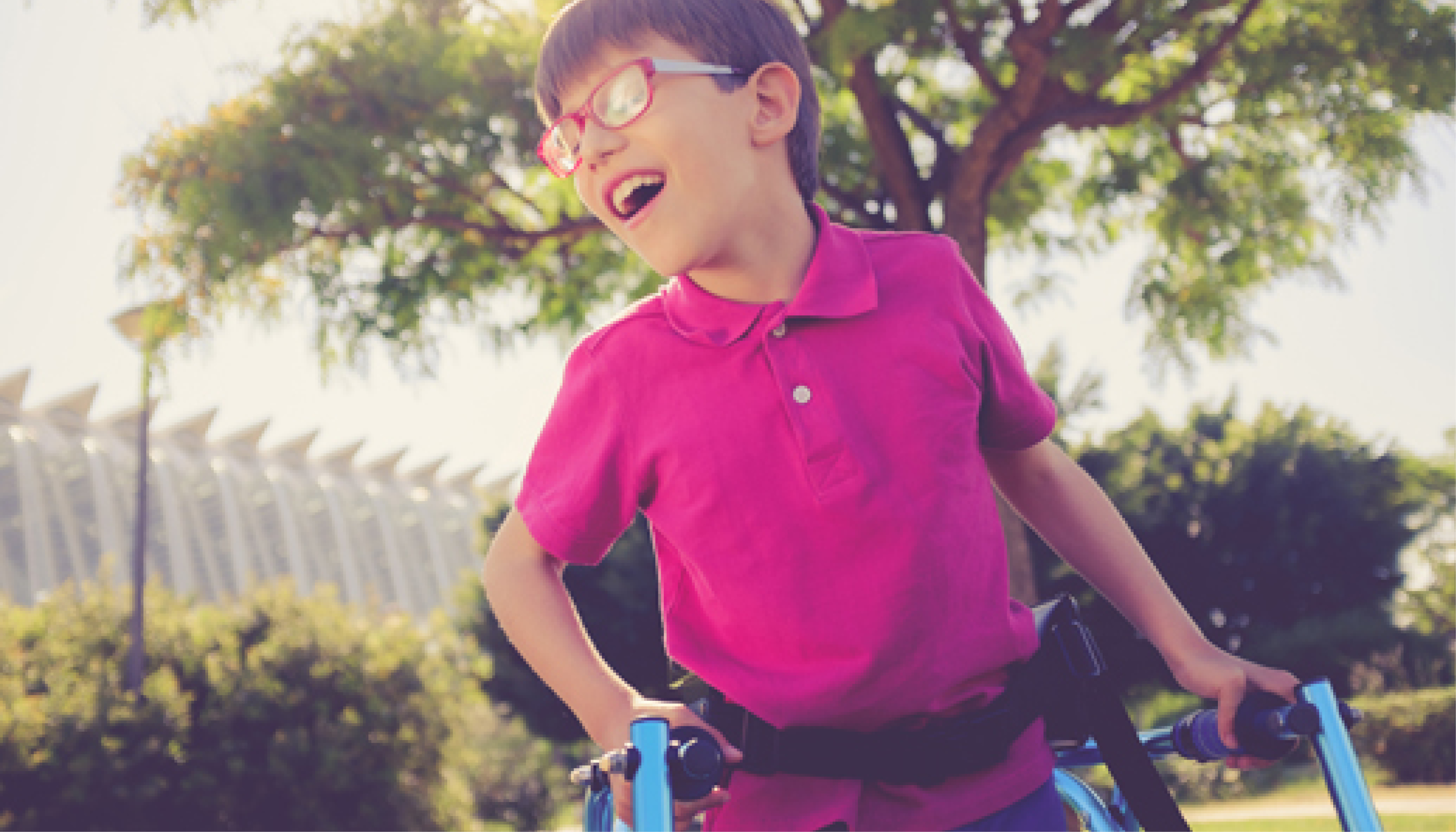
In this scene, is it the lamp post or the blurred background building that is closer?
the lamp post

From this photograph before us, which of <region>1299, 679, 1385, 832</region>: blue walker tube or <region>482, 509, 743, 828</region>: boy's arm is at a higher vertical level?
<region>482, 509, 743, 828</region>: boy's arm

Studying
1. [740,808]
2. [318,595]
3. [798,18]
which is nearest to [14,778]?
[318,595]

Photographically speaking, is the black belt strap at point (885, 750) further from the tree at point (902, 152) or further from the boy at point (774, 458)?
the tree at point (902, 152)

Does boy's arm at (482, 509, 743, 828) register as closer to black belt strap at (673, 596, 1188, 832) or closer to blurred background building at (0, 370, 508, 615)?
black belt strap at (673, 596, 1188, 832)

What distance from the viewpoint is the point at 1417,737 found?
11.2m

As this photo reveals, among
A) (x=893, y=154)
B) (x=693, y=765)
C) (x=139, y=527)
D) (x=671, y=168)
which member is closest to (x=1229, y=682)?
(x=693, y=765)

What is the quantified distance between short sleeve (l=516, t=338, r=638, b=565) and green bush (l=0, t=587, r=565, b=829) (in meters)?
11.1

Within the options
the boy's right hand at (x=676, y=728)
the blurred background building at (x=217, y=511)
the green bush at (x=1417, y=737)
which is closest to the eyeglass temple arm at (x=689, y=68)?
the boy's right hand at (x=676, y=728)

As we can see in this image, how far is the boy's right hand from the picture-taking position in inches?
50.9

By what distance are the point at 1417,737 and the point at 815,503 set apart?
12.1 meters

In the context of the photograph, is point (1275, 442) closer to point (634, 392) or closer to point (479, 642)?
point (479, 642)

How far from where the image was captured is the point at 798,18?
298 inches

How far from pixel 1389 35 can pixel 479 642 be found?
1203 cm

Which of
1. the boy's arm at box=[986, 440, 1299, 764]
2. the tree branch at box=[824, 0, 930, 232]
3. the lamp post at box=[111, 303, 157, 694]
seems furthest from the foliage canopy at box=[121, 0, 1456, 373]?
the boy's arm at box=[986, 440, 1299, 764]
